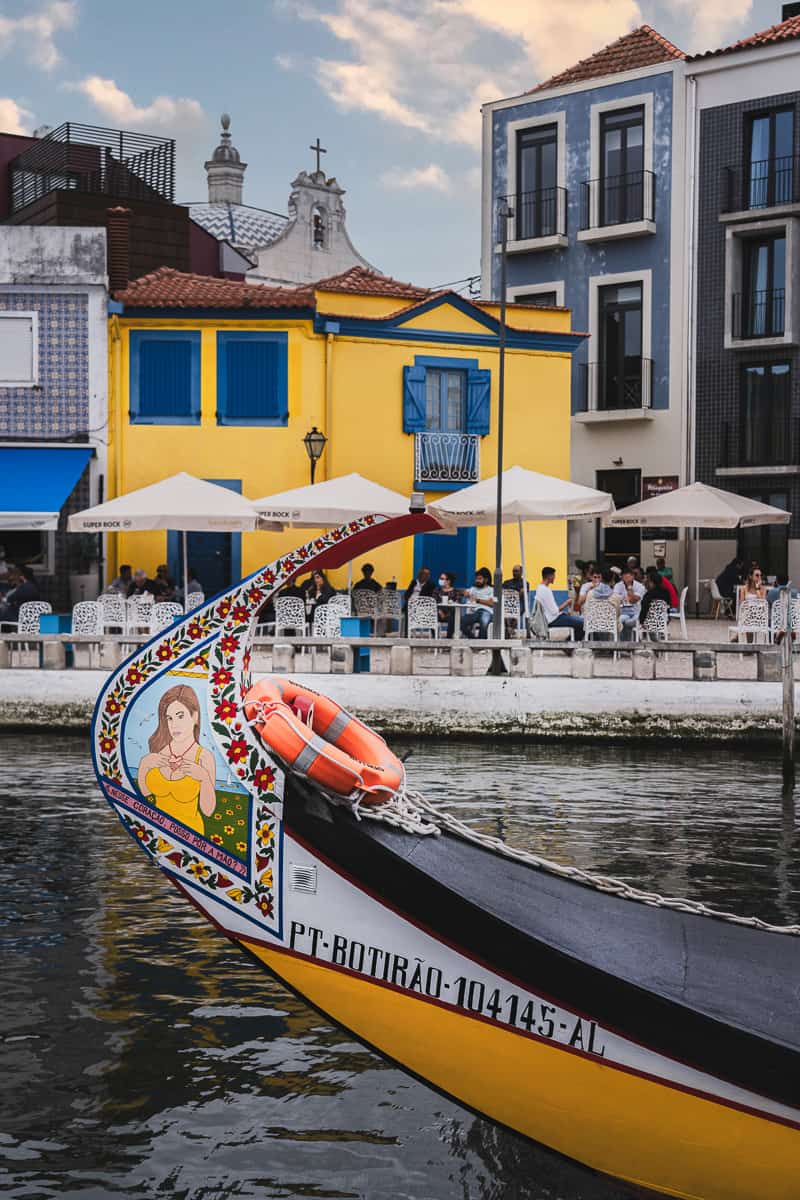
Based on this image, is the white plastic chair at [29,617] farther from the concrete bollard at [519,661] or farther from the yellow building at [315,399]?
the concrete bollard at [519,661]

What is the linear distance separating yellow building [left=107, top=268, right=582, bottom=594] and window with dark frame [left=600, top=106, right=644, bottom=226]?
8.92 metres

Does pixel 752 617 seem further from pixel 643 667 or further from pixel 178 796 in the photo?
pixel 178 796

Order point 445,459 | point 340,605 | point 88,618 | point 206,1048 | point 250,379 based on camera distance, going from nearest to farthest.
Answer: point 206,1048, point 88,618, point 340,605, point 250,379, point 445,459

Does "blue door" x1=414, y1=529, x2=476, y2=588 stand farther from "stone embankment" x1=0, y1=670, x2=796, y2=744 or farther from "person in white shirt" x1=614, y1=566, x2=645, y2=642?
"stone embankment" x1=0, y1=670, x2=796, y2=744

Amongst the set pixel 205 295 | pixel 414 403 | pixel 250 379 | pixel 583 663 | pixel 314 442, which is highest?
pixel 205 295

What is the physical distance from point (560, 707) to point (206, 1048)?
11.9m

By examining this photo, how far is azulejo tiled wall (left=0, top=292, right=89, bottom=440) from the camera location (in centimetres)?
2688

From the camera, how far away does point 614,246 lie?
3744cm

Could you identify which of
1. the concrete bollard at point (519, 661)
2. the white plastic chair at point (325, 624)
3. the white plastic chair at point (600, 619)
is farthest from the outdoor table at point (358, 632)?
the white plastic chair at point (600, 619)

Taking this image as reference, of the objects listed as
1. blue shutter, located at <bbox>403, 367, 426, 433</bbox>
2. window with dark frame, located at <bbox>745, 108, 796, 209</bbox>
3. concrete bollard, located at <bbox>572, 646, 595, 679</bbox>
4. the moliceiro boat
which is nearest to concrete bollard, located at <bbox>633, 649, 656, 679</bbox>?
concrete bollard, located at <bbox>572, 646, 595, 679</bbox>

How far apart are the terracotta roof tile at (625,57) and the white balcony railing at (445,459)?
44.6 ft

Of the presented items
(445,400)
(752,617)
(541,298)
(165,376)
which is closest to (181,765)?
(752,617)

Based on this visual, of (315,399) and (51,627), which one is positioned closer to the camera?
(51,627)

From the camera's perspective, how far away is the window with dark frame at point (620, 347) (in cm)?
3706
